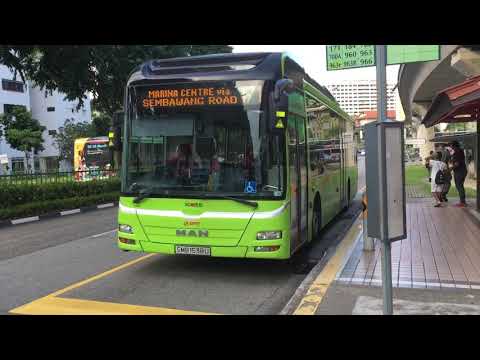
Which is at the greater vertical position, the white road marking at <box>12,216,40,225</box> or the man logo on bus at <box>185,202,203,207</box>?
the man logo on bus at <box>185,202,203,207</box>

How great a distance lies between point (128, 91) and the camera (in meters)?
7.63

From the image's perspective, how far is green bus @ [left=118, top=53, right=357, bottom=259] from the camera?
7.07 metres

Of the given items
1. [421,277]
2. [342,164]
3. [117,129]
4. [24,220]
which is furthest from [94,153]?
[421,277]

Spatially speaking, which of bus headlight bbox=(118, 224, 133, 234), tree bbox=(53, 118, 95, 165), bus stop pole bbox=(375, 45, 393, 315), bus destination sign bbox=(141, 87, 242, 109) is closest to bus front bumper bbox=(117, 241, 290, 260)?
bus headlight bbox=(118, 224, 133, 234)

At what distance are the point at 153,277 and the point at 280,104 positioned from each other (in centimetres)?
322

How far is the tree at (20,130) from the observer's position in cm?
4962

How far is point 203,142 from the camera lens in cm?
730

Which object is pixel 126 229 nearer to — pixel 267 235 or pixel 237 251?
pixel 237 251

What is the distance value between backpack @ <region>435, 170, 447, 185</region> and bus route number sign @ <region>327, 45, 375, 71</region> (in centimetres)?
787

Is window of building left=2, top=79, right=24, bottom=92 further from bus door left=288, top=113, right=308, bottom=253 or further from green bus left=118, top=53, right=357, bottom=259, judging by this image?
bus door left=288, top=113, right=308, bottom=253
